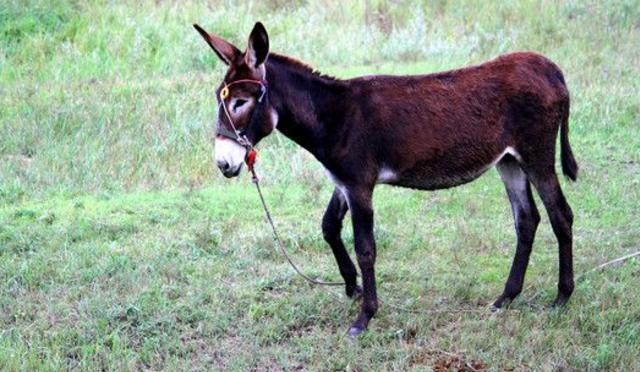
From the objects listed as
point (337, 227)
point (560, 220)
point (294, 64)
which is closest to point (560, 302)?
point (560, 220)

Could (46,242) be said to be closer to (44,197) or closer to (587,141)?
(44,197)

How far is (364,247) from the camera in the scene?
5.90m

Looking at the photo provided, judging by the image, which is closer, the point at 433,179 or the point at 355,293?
the point at 433,179

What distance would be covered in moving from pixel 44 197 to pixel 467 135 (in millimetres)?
4271

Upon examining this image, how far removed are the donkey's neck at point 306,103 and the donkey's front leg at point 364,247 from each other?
1.17 feet

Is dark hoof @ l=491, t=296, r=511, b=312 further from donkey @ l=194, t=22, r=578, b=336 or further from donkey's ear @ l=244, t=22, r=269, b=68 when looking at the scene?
donkey's ear @ l=244, t=22, r=269, b=68

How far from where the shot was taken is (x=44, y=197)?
8.65 meters

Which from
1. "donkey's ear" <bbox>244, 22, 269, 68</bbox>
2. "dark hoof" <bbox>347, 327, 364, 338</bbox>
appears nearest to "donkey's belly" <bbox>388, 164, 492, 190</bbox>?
"dark hoof" <bbox>347, 327, 364, 338</bbox>

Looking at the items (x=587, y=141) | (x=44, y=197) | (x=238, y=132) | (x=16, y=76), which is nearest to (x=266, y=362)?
(x=238, y=132)

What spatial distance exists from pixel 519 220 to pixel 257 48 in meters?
2.16

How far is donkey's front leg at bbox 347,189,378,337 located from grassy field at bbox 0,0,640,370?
0.14 meters

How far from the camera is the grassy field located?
Answer: 19.0 feet

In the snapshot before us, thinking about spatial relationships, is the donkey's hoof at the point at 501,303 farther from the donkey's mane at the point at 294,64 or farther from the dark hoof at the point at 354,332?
the donkey's mane at the point at 294,64

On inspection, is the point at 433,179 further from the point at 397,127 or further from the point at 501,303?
the point at 501,303
